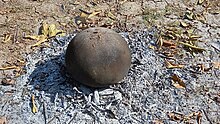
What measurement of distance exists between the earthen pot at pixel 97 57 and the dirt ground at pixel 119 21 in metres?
0.81

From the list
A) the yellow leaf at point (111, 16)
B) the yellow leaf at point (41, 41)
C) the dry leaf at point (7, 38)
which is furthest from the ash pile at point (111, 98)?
the yellow leaf at point (111, 16)

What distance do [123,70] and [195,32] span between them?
1.46 m

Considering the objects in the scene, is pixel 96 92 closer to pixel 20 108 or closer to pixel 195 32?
pixel 20 108

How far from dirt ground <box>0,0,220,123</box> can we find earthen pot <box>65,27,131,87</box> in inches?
31.8

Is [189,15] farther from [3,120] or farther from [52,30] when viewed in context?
[3,120]

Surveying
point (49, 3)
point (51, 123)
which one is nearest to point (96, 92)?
point (51, 123)

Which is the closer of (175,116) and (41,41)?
(175,116)

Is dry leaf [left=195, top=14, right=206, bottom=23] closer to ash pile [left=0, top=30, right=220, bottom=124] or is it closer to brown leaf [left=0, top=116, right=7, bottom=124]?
ash pile [left=0, top=30, right=220, bottom=124]

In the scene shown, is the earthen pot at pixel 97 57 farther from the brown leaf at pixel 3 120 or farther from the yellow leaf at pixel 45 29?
the yellow leaf at pixel 45 29

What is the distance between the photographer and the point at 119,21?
4410 millimetres

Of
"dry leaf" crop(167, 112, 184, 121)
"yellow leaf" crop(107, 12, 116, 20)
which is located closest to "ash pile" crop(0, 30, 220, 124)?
"dry leaf" crop(167, 112, 184, 121)

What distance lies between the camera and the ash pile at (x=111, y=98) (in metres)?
3.12

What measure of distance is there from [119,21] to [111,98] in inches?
56.8

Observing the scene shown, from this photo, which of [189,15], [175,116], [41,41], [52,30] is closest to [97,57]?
[175,116]
